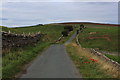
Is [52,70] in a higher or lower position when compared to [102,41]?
higher

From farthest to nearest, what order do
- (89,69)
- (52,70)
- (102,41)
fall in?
(102,41), (89,69), (52,70)

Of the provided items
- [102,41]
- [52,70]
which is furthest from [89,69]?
[102,41]

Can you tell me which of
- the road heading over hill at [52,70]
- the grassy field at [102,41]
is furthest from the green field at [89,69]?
the grassy field at [102,41]

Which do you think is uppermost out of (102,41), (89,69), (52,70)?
(52,70)

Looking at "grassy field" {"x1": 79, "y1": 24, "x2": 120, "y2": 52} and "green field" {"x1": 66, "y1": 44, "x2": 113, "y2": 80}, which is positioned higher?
"green field" {"x1": 66, "y1": 44, "x2": 113, "y2": 80}

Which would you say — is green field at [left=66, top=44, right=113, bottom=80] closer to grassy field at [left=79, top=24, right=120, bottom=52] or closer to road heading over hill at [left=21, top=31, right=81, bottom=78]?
road heading over hill at [left=21, top=31, right=81, bottom=78]

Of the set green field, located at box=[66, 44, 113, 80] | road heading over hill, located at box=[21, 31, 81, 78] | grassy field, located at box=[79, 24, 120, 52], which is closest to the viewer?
green field, located at box=[66, 44, 113, 80]

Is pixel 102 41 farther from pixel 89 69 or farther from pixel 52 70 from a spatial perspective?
pixel 52 70

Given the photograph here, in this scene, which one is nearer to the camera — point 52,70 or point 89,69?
point 52,70

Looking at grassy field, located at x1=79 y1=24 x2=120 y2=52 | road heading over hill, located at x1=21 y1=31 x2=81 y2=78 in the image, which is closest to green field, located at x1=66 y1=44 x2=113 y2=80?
road heading over hill, located at x1=21 y1=31 x2=81 y2=78

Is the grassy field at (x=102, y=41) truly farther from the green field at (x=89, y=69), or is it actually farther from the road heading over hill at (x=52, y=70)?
the road heading over hill at (x=52, y=70)

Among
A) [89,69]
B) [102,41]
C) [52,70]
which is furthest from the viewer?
[102,41]

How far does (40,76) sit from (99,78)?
3135 mm

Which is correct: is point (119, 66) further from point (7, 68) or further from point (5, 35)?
point (5, 35)
